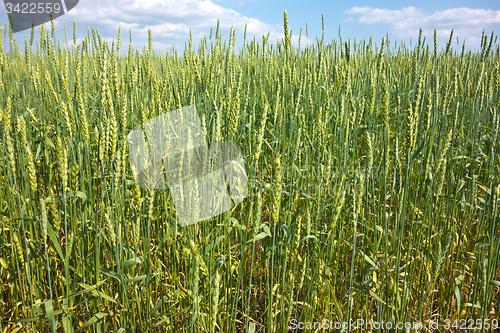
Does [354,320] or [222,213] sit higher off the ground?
[222,213]

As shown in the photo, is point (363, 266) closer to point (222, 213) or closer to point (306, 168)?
point (306, 168)

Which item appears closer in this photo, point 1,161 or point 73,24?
point 1,161

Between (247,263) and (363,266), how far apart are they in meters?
0.52

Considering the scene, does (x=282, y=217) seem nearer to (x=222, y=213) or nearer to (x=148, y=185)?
(x=222, y=213)

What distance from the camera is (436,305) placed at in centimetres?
135

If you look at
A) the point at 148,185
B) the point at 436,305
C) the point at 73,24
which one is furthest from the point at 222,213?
the point at 73,24

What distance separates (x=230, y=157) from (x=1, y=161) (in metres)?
1.07

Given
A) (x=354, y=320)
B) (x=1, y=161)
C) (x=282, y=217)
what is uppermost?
(x=1, y=161)

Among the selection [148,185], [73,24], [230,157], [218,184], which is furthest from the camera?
[73,24]

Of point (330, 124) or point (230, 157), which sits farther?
point (330, 124)

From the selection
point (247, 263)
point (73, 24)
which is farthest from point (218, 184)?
point (73, 24)

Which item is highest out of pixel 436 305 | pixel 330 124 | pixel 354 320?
pixel 330 124

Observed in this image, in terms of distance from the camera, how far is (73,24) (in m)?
1.92

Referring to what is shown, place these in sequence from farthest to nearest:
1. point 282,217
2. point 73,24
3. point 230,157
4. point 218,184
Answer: point 73,24, point 230,157, point 282,217, point 218,184
